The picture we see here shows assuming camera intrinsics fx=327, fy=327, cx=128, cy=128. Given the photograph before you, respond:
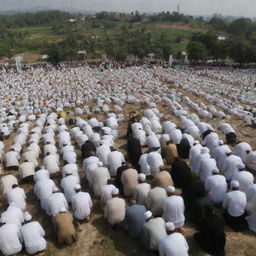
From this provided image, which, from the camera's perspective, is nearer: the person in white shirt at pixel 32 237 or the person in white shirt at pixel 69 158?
the person in white shirt at pixel 32 237

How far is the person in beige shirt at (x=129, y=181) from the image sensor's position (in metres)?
7.32

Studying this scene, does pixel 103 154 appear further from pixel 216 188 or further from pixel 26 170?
pixel 216 188

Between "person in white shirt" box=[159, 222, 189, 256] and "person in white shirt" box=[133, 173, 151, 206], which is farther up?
"person in white shirt" box=[159, 222, 189, 256]

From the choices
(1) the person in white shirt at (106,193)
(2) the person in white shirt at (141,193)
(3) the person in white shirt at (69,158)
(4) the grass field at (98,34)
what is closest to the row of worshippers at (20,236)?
(1) the person in white shirt at (106,193)

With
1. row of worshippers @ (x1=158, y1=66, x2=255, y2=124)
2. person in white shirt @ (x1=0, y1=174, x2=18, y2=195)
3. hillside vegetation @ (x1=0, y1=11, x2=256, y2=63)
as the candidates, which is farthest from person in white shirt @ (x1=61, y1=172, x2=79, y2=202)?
hillside vegetation @ (x1=0, y1=11, x2=256, y2=63)

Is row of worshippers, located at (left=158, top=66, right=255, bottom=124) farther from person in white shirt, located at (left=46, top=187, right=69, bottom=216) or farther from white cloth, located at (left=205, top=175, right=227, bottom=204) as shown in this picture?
person in white shirt, located at (left=46, top=187, right=69, bottom=216)

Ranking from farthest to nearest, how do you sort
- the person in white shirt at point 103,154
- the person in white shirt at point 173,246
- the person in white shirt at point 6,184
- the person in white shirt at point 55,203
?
the person in white shirt at point 103,154 < the person in white shirt at point 6,184 < the person in white shirt at point 55,203 < the person in white shirt at point 173,246

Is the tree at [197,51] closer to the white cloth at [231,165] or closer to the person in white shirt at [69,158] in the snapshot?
the person in white shirt at [69,158]

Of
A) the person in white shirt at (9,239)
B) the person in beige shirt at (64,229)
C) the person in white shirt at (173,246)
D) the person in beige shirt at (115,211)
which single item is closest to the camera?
the person in white shirt at (173,246)

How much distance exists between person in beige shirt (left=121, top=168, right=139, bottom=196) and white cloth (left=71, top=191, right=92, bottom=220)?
3.51 ft

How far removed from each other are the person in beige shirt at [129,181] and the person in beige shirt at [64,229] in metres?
1.68

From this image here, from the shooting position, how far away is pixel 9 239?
5.65 metres

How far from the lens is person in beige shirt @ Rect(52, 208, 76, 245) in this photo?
6.00 m

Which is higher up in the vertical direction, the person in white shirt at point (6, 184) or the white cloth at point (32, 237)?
the white cloth at point (32, 237)
